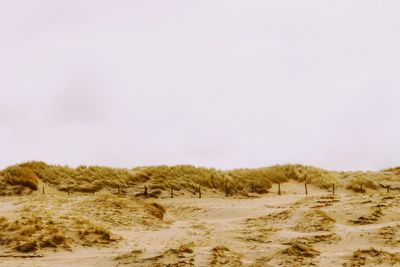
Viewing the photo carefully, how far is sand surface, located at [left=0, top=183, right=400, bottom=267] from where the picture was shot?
11.8 m

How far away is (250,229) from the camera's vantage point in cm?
1509

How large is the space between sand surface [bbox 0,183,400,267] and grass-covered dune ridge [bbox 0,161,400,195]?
1.42 metres

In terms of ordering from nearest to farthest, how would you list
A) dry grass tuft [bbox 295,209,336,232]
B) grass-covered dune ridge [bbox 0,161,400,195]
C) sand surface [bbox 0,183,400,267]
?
sand surface [bbox 0,183,400,267] → dry grass tuft [bbox 295,209,336,232] → grass-covered dune ridge [bbox 0,161,400,195]

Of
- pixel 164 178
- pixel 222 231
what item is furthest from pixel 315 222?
pixel 164 178

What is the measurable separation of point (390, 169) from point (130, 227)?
1594 cm

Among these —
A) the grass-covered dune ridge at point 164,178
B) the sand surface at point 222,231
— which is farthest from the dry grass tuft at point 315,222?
the grass-covered dune ridge at point 164,178

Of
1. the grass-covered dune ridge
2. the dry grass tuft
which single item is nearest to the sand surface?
the dry grass tuft

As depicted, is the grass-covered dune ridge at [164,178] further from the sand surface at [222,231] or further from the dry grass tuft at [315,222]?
the dry grass tuft at [315,222]

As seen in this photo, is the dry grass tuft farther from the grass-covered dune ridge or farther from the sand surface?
the grass-covered dune ridge

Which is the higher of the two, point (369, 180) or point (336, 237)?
point (369, 180)

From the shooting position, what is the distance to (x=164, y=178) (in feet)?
74.2

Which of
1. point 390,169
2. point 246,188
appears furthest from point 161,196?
point 390,169

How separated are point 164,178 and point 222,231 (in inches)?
314

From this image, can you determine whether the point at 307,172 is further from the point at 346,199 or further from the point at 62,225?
the point at 62,225
